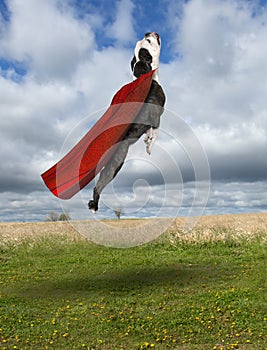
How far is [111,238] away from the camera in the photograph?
9938 mm

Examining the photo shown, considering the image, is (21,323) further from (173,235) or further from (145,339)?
(173,235)

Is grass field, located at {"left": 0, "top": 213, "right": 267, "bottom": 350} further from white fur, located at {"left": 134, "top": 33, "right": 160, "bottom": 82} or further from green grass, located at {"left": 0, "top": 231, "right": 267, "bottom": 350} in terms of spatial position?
white fur, located at {"left": 134, "top": 33, "right": 160, "bottom": 82}

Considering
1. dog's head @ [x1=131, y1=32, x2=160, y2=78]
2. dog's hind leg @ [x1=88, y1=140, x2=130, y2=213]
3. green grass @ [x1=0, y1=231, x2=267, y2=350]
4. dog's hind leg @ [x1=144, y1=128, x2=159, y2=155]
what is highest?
dog's head @ [x1=131, y1=32, x2=160, y2=78]

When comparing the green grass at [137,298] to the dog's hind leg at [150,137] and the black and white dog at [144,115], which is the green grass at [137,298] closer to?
the black and white dog at [144,115]

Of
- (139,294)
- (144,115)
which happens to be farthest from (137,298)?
(144,115)

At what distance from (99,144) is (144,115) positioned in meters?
0.99

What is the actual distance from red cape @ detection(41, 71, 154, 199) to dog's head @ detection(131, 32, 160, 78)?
385mm

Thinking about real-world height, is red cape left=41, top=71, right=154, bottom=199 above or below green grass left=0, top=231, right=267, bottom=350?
above

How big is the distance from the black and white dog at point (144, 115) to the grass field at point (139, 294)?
3.37m

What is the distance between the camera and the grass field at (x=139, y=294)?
30.3ft

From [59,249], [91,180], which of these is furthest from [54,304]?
[59,249]

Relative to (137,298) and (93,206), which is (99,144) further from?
(137,298)

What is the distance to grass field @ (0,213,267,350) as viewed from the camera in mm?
9234

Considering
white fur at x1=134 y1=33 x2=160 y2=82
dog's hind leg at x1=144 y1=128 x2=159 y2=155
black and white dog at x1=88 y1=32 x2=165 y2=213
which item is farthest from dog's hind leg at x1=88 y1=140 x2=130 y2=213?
white fur at x1=134 y1=33 x2=160 y2=82
